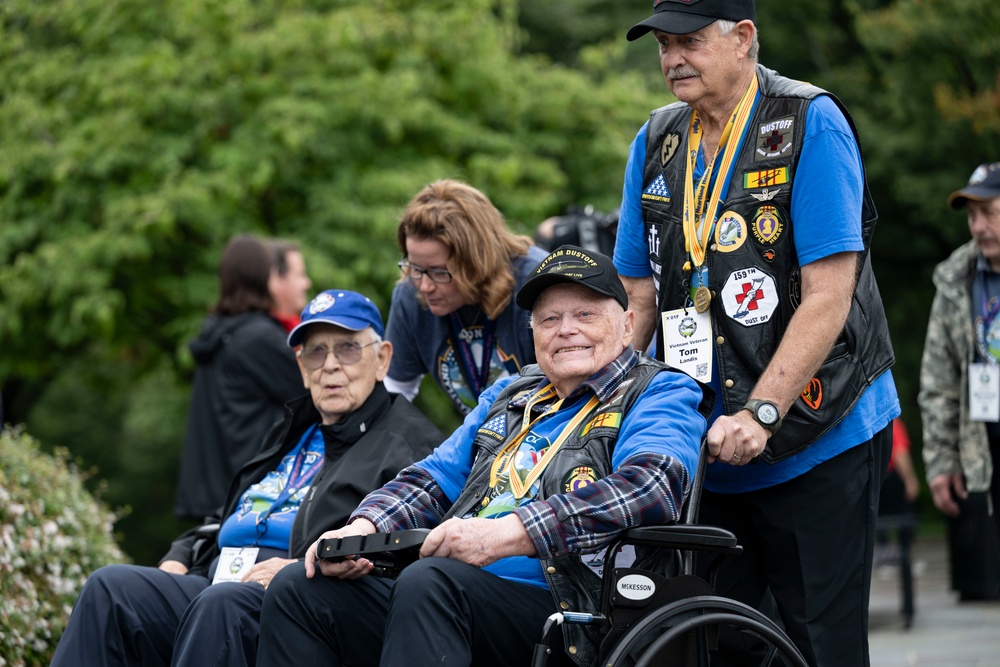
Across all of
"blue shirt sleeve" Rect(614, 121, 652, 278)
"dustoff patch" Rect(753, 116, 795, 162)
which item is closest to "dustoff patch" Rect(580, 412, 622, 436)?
"blue shirt sleeve" Rect(614, 121, 652, 278)

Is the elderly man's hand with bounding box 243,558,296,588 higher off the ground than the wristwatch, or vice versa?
the wristwatch

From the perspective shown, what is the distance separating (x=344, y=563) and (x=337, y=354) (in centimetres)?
108

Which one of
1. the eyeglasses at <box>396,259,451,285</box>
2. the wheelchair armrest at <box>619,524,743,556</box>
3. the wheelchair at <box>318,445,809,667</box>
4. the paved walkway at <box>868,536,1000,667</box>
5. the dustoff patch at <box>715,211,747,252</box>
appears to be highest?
the dustoff patch at <box>715,211,747,252</box>

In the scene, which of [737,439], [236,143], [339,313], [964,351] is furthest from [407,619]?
[236,143]

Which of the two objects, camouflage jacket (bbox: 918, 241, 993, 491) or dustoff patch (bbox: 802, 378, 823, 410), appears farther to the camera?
camouflage jacket (bbox: 918, 241, 993, 491)

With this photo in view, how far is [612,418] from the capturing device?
3.35 m

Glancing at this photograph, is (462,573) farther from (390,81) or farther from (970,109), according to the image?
(970,109)

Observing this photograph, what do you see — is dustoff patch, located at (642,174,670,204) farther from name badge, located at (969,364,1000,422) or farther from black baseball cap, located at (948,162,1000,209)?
name badge, located at (969,364,1000,422)

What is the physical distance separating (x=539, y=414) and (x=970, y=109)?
11517 mm

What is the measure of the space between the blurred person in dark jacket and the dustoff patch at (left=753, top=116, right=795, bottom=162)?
11.2 feet

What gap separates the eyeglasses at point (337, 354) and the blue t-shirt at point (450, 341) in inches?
13.8

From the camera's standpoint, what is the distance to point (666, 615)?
3002mm

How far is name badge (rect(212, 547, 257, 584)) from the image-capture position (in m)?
4.23

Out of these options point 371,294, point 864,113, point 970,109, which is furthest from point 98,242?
point 864,113
